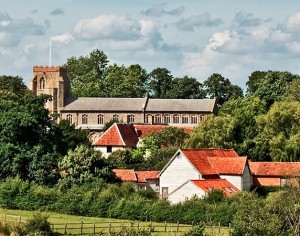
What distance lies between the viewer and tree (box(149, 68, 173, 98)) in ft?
464

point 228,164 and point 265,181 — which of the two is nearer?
point 228,164

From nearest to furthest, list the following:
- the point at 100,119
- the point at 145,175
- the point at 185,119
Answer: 1. the point at 145,175
2. the point at 185,119
3. the point at 100,119

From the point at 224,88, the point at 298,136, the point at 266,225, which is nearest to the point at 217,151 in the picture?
the point at 298,136

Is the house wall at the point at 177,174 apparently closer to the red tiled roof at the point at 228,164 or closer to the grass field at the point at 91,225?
the red tiled roof at the point at 228,164

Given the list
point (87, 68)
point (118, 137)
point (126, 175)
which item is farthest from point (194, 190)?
point (87, 68)

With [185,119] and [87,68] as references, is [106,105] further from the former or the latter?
[87,68]

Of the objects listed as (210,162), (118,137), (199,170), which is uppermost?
(118,137)

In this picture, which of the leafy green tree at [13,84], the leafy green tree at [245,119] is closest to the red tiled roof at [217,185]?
the leafy green tree at [245,119]

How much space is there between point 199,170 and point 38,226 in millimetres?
21458

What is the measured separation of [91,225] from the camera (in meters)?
53.8

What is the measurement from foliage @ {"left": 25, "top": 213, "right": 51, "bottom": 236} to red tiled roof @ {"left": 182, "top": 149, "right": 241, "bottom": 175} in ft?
68.1

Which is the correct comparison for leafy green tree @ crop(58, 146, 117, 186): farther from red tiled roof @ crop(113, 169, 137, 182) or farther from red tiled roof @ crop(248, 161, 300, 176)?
red tiled roof @ crop(248, 161, 300, 176)

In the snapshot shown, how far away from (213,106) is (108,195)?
5912 centimetres

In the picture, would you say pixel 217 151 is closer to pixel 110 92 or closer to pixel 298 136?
pixel 298 136
